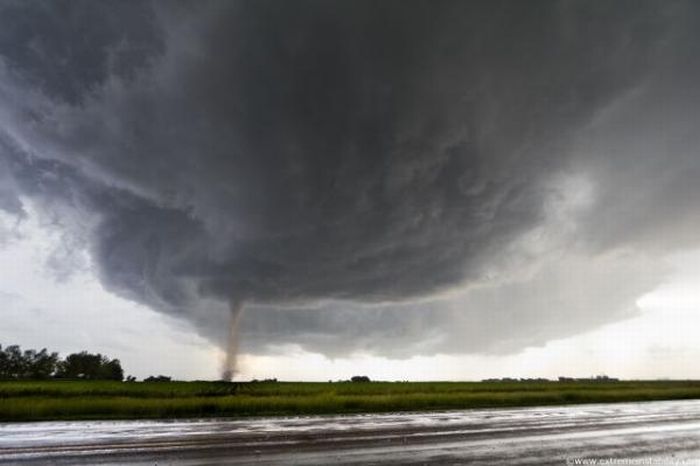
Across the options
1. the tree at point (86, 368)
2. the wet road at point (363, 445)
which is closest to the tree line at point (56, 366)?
the tree at point (86, 368)

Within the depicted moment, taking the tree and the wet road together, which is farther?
the tree

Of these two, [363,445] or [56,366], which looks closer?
[363,445]

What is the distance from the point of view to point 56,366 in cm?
12925

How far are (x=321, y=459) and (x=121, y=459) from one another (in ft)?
19.2

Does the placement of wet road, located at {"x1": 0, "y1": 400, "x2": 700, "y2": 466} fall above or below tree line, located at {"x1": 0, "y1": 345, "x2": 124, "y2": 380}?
below

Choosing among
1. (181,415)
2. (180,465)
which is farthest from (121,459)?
(181,415)

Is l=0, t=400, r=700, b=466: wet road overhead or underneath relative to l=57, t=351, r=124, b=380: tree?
underneath

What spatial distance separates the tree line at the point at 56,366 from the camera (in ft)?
406

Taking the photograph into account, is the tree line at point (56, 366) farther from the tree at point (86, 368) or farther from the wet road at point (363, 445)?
the wet road at point (363, 445)

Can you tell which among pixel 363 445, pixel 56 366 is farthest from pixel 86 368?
pixel 363 445

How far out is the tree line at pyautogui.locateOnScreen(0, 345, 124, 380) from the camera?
12369 centimetres

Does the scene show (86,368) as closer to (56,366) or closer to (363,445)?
(56,366)

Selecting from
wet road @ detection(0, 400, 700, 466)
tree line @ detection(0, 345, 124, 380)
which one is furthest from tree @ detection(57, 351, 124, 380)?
wet road @ detection(0, 400, 700, 466)

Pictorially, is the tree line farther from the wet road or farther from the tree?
the wet road
